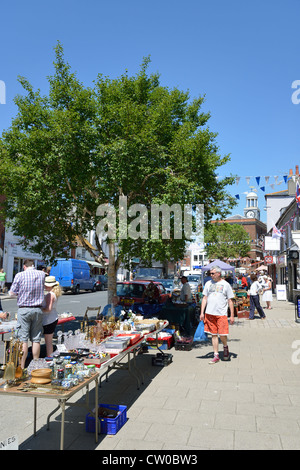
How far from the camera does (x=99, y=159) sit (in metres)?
9.96

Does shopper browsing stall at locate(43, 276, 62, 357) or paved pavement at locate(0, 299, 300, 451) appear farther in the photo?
shopper browsing stall at locate(43, 276, 62, 357)

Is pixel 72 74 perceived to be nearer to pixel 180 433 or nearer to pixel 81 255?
pixel 180 433

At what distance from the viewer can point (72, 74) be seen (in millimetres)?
10773

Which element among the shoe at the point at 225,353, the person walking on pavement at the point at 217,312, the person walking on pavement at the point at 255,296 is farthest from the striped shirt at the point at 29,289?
the person walking on pavement at the point at 255,296

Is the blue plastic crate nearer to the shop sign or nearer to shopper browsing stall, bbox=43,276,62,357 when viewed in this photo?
the shop sign

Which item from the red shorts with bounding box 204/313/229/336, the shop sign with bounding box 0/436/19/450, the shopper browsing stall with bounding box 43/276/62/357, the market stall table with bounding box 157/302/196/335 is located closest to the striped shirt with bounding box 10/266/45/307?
the shopper browsing stall with bounding box 43/276/62/357

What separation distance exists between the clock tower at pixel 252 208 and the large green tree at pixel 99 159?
105 meters

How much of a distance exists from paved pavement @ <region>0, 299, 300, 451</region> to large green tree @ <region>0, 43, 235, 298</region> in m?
3.39

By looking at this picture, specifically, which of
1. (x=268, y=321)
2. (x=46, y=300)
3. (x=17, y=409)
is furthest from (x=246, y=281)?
(x=17, y=409)

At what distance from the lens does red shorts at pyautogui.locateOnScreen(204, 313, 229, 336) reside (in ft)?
27.1

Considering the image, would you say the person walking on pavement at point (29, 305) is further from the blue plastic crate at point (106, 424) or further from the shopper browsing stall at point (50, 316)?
the blue plastic crate at point (106, 424)

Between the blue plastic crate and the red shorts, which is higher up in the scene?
the red shorts

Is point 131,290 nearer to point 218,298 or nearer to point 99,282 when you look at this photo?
point 218,298

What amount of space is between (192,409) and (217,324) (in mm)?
3184
